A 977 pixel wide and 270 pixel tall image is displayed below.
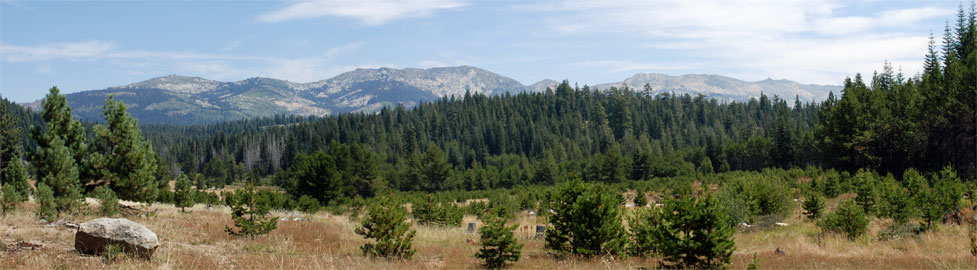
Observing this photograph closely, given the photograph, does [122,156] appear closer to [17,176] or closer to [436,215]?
[17,176]

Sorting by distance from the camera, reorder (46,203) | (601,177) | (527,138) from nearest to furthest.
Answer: (46,203)
(601,177)
(527,138)

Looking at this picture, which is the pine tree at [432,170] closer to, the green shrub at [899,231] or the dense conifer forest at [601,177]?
the dense conifer forest at [601,177]

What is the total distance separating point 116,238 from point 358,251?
6.63 meters

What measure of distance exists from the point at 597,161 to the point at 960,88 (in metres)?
58.7

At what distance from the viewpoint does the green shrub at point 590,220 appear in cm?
1449

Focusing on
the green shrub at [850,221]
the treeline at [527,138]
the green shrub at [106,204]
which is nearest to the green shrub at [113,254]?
the green shrub at [106,204]

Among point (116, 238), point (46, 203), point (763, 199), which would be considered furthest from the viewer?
point (763, 199)

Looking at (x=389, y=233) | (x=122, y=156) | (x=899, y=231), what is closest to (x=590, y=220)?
(x=389, y=233)

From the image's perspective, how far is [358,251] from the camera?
16375 millimetres

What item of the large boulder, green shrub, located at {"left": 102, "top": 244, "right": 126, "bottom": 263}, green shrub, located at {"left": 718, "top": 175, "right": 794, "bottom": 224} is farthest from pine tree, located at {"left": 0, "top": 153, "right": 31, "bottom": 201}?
green shrub, located at {"left": 718, "top": 175, "right": 794, "bottom": 224}

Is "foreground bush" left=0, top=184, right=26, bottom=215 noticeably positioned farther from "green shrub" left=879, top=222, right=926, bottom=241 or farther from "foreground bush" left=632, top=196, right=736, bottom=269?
"green shrub" left=879, top=222, right=926, bottom=241

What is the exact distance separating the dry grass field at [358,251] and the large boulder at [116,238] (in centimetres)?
31

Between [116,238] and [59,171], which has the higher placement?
[59,171]

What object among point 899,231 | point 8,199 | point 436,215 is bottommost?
point 436,215
